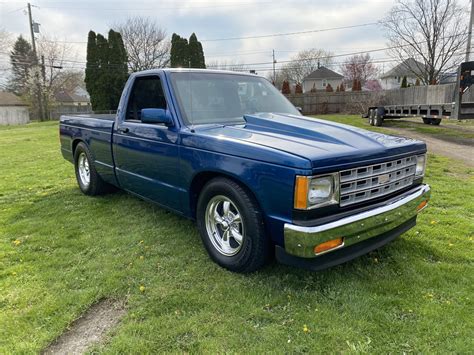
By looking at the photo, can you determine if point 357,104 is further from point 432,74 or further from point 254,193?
point 254,193

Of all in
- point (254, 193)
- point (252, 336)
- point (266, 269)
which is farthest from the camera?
point (266, 269)

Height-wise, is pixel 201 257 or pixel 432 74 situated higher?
pixel 432 74

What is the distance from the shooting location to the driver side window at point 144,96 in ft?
13.3

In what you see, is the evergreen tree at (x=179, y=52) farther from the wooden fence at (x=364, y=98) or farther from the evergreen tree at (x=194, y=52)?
the wooden fence at (x=364, y=98)

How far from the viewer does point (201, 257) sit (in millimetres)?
3602

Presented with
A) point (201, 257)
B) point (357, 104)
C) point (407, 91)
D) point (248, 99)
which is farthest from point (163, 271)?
point (357, 104)

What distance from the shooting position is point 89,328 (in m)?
2.59

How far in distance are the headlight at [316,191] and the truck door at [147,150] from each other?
1496mm

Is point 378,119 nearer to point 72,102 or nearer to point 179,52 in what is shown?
point 179,52

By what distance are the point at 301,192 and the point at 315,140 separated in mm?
703

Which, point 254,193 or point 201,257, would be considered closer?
point 254,193

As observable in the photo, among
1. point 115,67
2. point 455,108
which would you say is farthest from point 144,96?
point 115,67

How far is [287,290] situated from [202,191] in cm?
118

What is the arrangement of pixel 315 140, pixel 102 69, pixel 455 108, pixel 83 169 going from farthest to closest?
pixel 102 69, pixel 455 108, pixel 83 169, pixel 315 140
